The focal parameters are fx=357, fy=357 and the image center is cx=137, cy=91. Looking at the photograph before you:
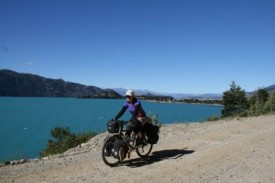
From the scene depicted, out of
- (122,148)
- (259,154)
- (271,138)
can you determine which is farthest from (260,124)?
(122,148)

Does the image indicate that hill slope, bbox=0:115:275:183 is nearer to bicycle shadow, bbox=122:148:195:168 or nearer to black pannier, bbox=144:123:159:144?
bicycle shadow, bbox=122:148:195:168

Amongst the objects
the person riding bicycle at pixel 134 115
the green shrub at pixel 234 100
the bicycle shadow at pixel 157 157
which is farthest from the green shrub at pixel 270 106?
the green shrub at pixel 234 100

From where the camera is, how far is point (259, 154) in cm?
1216

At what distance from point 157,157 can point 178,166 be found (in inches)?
65.1

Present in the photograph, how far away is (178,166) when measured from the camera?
10.7 meters

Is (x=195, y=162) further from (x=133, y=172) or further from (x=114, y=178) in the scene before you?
(x=114, y=178)

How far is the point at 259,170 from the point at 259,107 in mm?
21549

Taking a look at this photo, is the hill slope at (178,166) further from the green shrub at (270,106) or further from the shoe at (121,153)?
the green shrub at (270,106)

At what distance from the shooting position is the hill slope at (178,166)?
9.55m

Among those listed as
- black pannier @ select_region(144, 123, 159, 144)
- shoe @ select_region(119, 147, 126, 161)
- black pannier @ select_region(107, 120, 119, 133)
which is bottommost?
shoe @ select_region(119, 147, 126, 161)

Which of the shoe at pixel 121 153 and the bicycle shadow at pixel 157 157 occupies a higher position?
the shoe at pixel 121 153

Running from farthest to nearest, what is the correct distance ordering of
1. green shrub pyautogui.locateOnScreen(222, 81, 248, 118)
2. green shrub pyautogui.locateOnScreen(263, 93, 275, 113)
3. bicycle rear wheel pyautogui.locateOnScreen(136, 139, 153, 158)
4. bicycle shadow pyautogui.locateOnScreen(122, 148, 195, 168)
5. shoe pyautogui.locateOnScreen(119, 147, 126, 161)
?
1. green shrub pyautogui.locateOnScreen(222, 81, 248, 118)
2. green shrub pyautogui.locateOnScreen(263, 93, 275, 113)
3. bicycle rear wheel pyautogui.locateOnScreen(136, 139, 153, 158)
4. bicycle shadow pyautogui.locateOnScreen(122, 148, 195, 168)
5. shoe pyautogui.locateOnScreen(119, 147, 126, 161)

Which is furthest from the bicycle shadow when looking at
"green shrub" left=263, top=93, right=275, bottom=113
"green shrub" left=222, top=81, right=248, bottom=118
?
"green shrub" left=222, top=81, right=248, bottom=118

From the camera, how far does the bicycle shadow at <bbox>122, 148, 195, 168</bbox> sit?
11.4 metres
